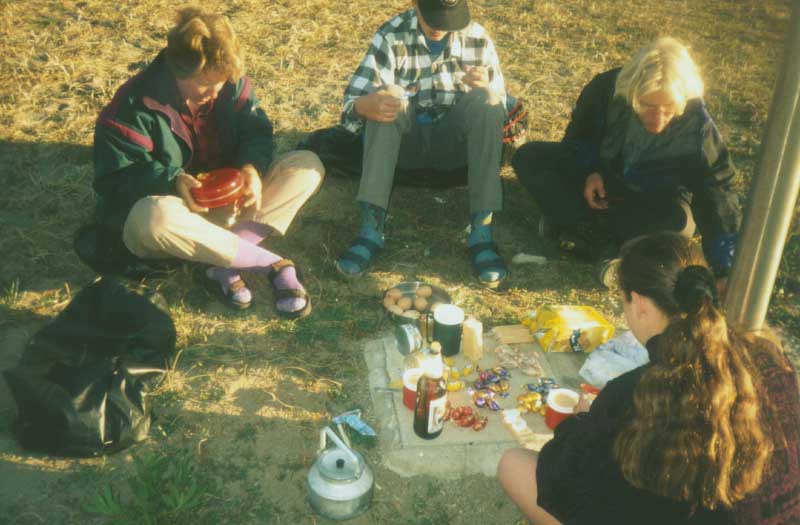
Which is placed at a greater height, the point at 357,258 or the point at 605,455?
the point at 605,455

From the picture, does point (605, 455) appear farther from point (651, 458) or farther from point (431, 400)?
point (431, 400)

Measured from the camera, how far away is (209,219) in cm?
423

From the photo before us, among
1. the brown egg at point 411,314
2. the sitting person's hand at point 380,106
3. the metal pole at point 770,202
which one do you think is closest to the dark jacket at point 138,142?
the sitting person's hand at point 380,106

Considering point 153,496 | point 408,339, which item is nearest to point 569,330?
point 408,339

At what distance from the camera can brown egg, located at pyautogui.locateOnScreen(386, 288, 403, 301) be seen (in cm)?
413

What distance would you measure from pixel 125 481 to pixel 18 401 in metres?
0.59

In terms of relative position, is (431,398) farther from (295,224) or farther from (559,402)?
(295,224)

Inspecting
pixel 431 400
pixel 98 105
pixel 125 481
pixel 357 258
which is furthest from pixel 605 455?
pixel 98 105

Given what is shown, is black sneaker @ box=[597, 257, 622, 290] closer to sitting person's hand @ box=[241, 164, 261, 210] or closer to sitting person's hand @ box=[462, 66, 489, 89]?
sitting person's hand @ box=[462, 66, 489, 89]

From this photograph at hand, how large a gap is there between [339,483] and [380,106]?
2.17m

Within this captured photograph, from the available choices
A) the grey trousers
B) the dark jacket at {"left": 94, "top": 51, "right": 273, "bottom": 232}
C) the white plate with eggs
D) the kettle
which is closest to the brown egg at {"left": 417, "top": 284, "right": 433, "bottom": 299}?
the white plate with eggs

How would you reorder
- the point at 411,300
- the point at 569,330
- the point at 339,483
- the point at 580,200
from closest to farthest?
the point at 339,483
the point at 569,330
the point at 411,300
the point at 580,200

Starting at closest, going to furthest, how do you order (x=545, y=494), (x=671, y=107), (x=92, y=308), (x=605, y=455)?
(x=605, y=455) < (x=545, y=494) < (x=92, y=308) < (x=671, y=107)

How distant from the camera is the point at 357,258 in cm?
442
